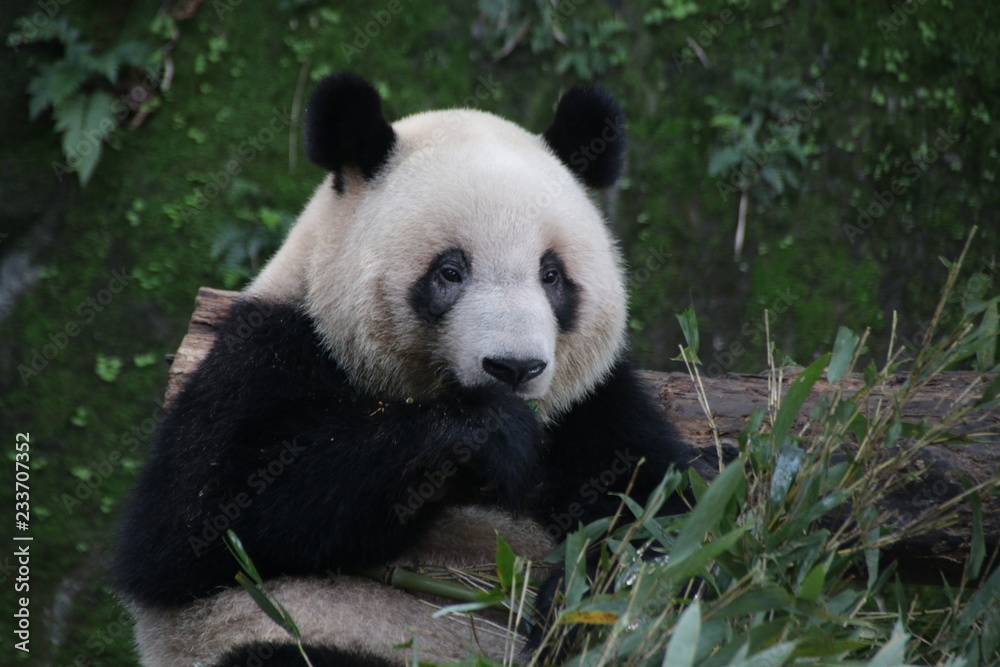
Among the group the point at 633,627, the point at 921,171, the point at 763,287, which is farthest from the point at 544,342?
the point at 921,171

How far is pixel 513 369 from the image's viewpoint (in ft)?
8.90

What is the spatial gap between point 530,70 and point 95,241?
311cm

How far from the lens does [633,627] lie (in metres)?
2.36

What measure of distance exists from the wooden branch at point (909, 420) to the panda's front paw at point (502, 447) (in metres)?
0.86

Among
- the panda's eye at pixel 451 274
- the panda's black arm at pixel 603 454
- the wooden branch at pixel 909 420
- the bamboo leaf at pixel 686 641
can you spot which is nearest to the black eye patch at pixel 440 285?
the panda's eye at pixel 451 274

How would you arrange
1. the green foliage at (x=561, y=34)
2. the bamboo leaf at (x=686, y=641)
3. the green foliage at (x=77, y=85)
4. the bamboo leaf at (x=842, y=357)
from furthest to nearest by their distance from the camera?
the green foliage at (x=561, y=34) < the green foliage at (x=77, y=85) < the bamboo leaf at (x=842, y=357) < the bamboo leaf at (x=686, y=641)

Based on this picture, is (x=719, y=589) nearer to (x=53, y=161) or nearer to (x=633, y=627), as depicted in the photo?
(x=633, y=627)

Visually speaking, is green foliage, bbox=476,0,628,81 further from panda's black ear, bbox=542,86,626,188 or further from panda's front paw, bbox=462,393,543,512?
panda's front paw, bbox=462,393,543,512

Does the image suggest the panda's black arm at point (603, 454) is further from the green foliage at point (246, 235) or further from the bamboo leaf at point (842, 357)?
the green foliage at point (246, 235)

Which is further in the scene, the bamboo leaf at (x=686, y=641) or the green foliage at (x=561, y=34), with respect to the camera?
the green foliage at (x=561, y=34)

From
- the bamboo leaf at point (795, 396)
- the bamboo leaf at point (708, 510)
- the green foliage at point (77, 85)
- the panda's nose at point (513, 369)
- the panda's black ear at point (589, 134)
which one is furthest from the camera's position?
the green foliage at point (77, 85)

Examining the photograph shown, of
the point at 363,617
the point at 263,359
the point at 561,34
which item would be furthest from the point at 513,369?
the point at 561,34

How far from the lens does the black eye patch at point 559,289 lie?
3.11 meters

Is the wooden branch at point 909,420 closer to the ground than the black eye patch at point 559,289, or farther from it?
closer to the ground
